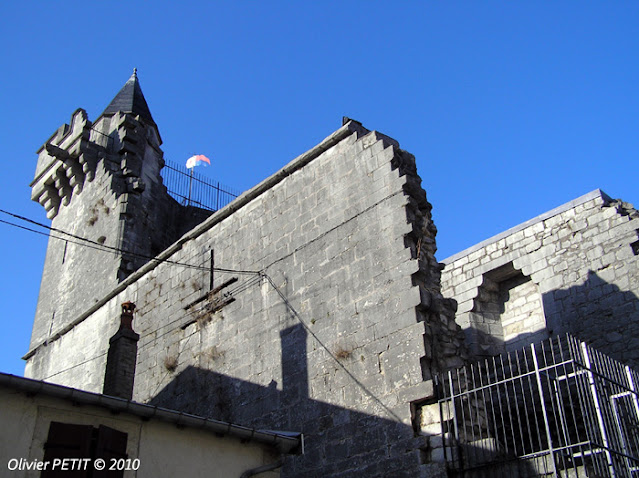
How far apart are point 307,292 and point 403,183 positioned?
76.3 inches

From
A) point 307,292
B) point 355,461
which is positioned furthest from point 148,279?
point 355,461

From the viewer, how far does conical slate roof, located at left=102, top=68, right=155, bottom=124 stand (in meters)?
18.6

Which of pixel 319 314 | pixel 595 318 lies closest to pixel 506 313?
pixel 595 318

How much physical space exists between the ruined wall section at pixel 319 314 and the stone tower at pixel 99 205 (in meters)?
3.90

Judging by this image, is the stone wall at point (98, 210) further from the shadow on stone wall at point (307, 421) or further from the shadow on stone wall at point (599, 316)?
the shadow on stone wall at point (599, 316)

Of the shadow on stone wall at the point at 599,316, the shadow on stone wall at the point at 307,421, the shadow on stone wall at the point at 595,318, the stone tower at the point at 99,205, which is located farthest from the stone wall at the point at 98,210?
the shadow on stone wall at the point at 599,316

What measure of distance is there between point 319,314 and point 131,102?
39.1 ft

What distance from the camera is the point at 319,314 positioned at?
9.11m

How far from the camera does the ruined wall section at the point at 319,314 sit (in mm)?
7953

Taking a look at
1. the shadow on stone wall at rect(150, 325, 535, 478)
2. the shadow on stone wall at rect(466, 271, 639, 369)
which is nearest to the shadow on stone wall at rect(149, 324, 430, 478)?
the shadow on stone wall at rect(150, 325, 535, 478)

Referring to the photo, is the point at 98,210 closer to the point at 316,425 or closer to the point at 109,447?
the point at 316,425

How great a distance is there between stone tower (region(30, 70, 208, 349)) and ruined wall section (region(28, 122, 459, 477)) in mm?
3904

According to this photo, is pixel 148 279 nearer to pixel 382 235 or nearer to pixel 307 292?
pixel 307 292

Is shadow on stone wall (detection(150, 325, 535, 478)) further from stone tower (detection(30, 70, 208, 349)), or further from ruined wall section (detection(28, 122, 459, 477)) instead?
stone tower (detection(30, 70, 208, 349))
